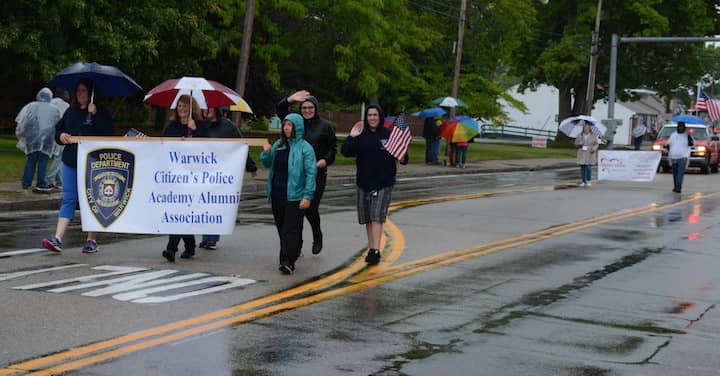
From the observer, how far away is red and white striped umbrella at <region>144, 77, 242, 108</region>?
42.1ft

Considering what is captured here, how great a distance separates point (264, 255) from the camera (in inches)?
482

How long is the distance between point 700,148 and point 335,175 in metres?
16.2

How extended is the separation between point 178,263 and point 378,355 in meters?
4.41

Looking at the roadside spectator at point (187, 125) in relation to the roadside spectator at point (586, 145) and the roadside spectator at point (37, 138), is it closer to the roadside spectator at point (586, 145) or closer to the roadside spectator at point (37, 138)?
the roadside spectator at point (37, 138)

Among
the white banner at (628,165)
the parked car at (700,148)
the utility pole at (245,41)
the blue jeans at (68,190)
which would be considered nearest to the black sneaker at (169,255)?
the blue jeans at (68,190)

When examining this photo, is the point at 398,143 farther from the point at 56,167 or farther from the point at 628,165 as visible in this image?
the point at 628,165

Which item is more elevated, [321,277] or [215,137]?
[215,137]

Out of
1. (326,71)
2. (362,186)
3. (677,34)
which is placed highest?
(677,34)

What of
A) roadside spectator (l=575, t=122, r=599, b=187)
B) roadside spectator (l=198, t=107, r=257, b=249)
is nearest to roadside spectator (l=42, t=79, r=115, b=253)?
roadside spectator (l=198, t=107, r=257, b=249)

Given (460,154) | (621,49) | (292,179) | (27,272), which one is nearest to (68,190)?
(27,272)

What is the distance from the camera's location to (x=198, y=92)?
44.5 feet

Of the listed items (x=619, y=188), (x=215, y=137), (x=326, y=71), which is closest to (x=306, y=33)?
(x=326, y=71)

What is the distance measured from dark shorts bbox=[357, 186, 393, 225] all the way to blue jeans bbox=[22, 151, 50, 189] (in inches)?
345

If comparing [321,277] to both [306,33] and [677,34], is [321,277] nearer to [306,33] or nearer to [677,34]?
[306,33]
